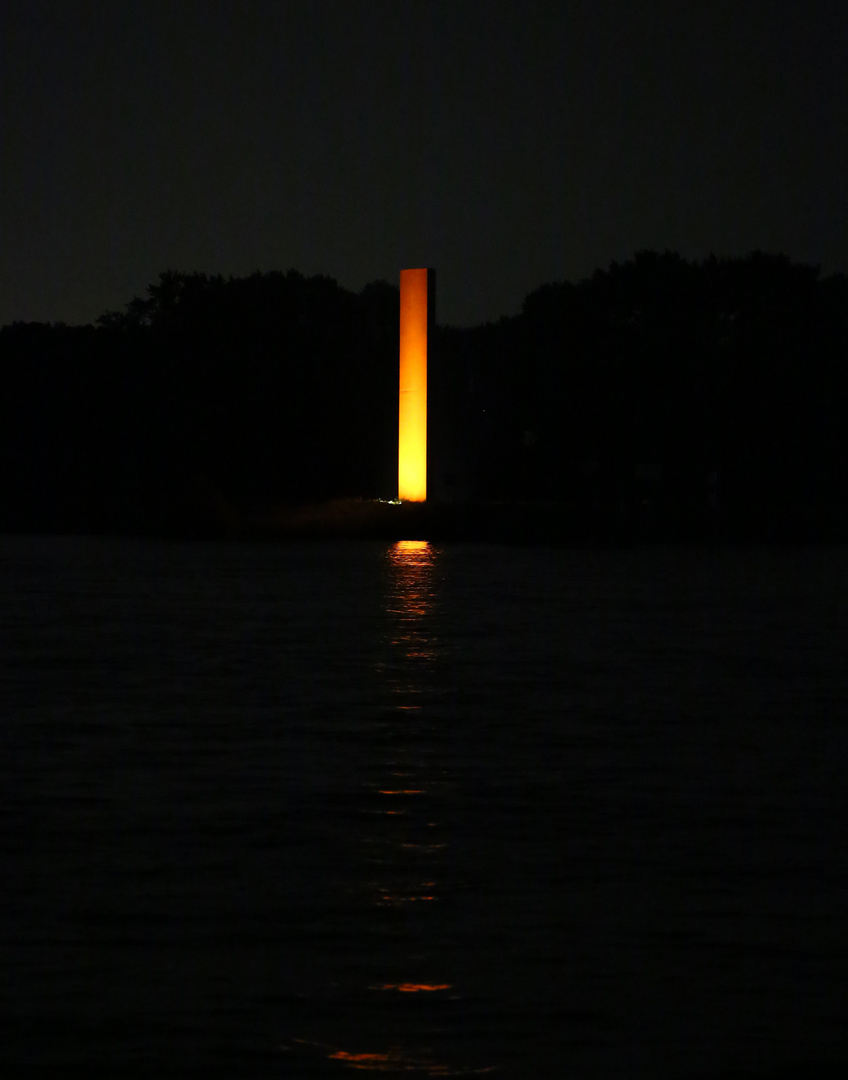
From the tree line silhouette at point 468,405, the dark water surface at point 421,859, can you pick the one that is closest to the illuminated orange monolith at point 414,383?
the tree line silhouette at point 468,405

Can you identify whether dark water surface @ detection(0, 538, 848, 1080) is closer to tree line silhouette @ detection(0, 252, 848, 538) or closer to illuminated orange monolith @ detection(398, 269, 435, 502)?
illuminated orange monolith @ detection(398, 269, 435, 502)

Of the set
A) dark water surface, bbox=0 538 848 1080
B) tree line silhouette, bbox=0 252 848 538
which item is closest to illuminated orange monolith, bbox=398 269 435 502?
tree line silhouette, bbox=0 252 848 538

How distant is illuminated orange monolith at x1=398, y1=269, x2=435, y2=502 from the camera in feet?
211

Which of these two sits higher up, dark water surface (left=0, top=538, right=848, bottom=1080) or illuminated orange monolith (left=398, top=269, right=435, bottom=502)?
illuminated orange monolith (left=398, top=269, right=435, bottom=502)

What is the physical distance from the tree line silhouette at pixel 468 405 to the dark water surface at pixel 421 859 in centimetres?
4578

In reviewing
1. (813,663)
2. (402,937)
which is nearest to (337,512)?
(813,663)

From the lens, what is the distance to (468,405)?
85750 millimetres

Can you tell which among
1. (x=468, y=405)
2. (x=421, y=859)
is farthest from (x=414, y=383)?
(x=421, y=859)

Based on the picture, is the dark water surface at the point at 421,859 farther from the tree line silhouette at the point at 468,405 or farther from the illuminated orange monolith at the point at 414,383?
the tree line silhouette at the point at 468,405

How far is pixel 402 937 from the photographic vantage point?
7562 mm

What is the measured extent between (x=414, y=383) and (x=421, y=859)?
5572 centimetres

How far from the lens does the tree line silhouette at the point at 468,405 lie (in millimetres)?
70375

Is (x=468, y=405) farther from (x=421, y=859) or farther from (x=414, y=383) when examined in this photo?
(x=421, y=859)

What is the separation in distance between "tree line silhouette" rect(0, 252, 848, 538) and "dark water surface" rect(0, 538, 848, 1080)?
45.8 metres
